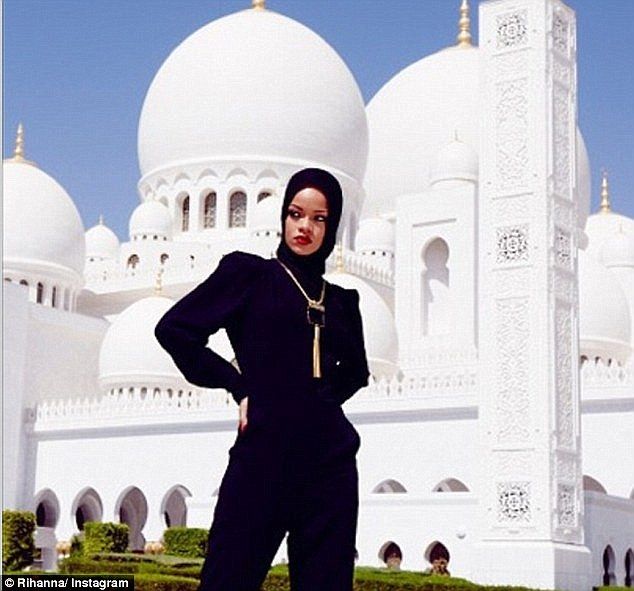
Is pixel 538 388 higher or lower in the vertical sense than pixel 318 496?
higher

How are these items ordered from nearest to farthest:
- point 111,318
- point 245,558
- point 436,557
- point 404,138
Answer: point 245,558, point 436,557, point 111,318, point 404,138

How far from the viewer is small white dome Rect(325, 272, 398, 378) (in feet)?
78.3

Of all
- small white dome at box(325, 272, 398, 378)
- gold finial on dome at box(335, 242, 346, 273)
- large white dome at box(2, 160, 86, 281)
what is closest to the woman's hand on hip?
small white dome at box(325, 272, 398, 378)

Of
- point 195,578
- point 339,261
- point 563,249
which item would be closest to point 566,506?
point 563,249

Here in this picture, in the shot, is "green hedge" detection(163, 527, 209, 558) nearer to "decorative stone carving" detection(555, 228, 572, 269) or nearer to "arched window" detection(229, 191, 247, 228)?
"decorative stone carving" detection(555, 228, 572, 269)

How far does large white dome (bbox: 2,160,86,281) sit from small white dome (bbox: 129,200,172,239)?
59.2 inches

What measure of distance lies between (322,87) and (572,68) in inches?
616

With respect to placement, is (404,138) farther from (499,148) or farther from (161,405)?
(499,148)

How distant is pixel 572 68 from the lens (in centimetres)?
1488

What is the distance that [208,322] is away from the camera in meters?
3.55

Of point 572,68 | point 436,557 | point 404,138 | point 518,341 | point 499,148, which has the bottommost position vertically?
point 436,557

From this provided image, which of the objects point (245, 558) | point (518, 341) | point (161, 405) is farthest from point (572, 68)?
point (245, 558)

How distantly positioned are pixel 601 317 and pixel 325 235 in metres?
21.0

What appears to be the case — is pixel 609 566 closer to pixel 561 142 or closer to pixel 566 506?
pixel 566 506
